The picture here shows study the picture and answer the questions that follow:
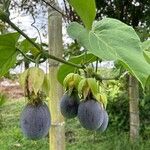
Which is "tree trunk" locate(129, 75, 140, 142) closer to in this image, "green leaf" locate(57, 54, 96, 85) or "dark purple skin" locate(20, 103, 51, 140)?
"green leaf" locate(57, 54, 96, 85)

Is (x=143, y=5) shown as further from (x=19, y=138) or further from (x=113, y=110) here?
(x=19, y=138)

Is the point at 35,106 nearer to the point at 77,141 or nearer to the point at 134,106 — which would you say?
the point at 134,106

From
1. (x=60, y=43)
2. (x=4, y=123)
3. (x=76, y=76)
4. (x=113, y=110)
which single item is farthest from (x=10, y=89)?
(x=76, y=76)

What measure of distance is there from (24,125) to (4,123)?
3.87m

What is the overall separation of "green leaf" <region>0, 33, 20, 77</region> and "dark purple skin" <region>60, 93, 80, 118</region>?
0.08m

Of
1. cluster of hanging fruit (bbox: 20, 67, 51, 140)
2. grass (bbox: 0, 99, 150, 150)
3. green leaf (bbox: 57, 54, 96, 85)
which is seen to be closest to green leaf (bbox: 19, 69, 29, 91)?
cluster of hanging fruit (bbox: 20, 67, 51, 140)

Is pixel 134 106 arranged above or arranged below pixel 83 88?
above

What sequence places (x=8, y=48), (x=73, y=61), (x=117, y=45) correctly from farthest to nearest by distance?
(x=73, y=61)
(x=8, y=48)
(x=117, y=45)

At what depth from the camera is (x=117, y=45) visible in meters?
0.38

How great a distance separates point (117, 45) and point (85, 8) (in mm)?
44

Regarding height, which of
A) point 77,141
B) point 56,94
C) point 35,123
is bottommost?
point 77,141

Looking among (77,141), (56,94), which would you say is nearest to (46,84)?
(56,94)

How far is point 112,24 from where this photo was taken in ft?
1.50

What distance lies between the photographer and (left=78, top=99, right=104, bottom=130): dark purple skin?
0.48 meters
